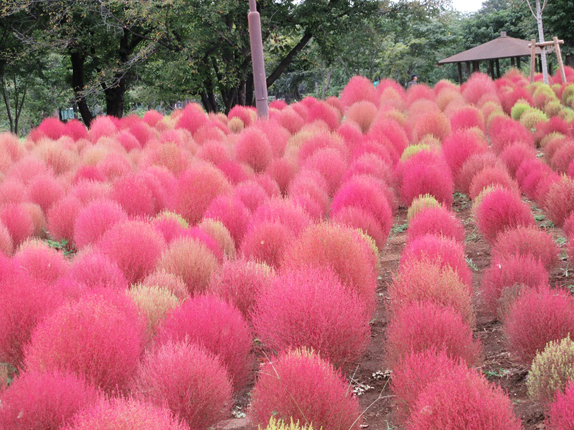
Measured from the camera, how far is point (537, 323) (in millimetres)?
2762

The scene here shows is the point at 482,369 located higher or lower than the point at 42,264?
lower

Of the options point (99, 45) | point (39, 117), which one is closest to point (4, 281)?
point (99, 45)

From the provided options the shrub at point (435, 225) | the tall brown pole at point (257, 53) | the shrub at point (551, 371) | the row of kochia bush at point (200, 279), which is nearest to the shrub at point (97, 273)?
the row of kochia bush at point (200, 279)

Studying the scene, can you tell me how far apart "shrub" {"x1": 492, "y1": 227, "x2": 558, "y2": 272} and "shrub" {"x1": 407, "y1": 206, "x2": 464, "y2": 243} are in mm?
425

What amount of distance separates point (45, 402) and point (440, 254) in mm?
2149

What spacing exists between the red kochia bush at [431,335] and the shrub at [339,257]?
0.54 meters

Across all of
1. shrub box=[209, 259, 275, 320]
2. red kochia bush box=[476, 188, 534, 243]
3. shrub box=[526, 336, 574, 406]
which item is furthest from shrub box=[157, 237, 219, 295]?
red kochia bush box=[476, 188, 534, 243]

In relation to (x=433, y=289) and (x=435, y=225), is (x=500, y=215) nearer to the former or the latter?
(x=435, y=225)

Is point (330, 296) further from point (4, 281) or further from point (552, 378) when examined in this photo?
point (4, 281)

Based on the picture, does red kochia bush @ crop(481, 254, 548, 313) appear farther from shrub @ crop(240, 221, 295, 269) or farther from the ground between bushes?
shrub @ crop(240, 221, 295, 269)

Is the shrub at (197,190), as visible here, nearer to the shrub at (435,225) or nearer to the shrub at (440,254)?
the shrub at (435,225)

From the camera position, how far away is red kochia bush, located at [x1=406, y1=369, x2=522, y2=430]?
1.94 m

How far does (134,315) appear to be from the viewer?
286 centimetres

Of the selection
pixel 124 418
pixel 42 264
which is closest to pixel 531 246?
pixel 124 418
